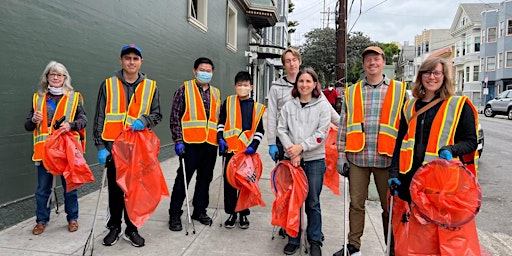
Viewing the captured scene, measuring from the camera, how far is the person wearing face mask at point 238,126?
168 inches

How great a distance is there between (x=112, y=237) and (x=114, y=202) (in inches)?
13.6

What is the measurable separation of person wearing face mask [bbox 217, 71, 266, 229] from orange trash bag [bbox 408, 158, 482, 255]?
1.94 meters

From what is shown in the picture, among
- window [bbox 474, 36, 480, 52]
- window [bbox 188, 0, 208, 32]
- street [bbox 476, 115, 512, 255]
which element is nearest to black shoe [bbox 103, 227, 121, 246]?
street [bbox 476, 115, 512, 255]

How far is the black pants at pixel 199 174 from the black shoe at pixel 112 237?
2.13 ft

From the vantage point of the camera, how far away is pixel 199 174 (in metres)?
4.43

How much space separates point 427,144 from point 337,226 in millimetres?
2033

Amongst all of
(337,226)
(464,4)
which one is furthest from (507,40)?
(337,226)

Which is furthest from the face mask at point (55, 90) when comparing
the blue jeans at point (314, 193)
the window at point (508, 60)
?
the window at point (508, 60)

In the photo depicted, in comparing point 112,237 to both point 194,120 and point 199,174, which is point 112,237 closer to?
point 199,174

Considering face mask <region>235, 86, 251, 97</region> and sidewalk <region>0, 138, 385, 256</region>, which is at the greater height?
face mask <region>235, 86, 251, 97</region>

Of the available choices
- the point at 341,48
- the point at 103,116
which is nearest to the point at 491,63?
the point at 341,48

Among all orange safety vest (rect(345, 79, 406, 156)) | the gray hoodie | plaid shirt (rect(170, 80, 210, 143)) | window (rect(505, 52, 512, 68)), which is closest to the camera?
orange safety vest (rect(345, 79, 406, 156))

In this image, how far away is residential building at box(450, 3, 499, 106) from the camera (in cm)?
4152

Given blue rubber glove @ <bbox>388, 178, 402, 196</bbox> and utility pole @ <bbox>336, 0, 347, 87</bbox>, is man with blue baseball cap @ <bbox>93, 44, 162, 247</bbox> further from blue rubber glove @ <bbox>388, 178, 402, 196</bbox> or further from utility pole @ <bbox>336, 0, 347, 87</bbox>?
utility pole @ <bbox>336, 0, 347, 87</bbox>
